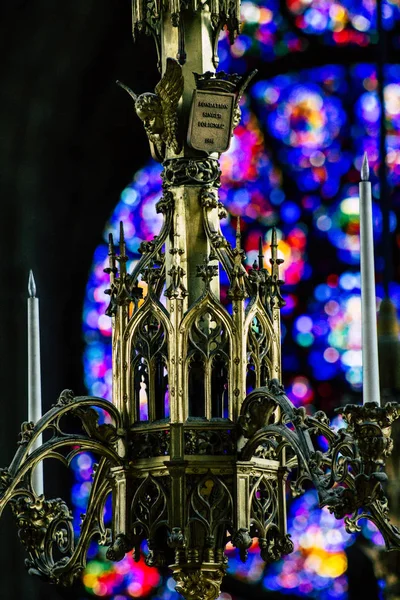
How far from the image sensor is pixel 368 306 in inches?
151

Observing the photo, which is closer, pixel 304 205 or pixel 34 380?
pixel 34 380

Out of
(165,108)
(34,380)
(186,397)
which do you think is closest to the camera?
(186,397)

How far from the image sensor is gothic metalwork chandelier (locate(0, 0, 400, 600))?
13.5ft

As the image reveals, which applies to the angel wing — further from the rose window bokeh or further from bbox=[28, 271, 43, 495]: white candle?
the rose window bokeh

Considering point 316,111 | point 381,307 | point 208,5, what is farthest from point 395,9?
point 208,5

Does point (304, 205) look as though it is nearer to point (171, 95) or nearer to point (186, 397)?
point (171, 95)

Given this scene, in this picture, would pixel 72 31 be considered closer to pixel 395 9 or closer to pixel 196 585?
pixel 395 9

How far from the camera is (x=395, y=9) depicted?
37.0 feet

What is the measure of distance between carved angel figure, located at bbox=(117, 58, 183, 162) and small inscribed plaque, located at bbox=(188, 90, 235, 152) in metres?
0.05

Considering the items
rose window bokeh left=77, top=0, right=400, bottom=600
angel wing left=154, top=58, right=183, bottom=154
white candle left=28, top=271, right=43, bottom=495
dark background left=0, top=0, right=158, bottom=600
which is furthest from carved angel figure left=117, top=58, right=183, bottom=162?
rose window bokeh left=77, top=0, right=400, bottom=600

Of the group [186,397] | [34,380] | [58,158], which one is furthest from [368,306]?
[58,158]

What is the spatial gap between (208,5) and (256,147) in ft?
22.5

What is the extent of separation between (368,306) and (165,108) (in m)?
0.75

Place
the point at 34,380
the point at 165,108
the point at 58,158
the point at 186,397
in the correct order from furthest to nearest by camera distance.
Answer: the point at 58,158 < the point at 34,380 < the point at 165,108 < the point at 186,397
